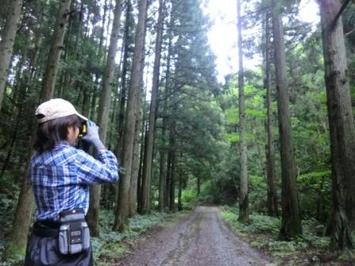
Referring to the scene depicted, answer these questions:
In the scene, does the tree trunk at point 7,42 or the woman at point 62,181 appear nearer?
the woman at point 62,181

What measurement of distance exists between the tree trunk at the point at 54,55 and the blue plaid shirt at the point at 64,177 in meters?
6.42

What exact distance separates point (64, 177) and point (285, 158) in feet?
32.9

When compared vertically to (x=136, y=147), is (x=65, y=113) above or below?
below

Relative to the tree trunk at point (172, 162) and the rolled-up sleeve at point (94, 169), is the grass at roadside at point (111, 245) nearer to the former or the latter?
the rolled-up sleeve at point (94, 169)

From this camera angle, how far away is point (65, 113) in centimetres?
238

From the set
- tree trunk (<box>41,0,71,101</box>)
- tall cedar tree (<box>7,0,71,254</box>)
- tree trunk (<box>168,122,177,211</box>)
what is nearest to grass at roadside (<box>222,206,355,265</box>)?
tall cedar tree (<box>7,0,71,254</box>)

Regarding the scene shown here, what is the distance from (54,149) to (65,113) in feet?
0.74

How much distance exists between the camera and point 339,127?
7.57 meters

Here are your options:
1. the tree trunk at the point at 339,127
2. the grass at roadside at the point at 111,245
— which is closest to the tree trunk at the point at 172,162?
the grass at roadside at the point at 111,245

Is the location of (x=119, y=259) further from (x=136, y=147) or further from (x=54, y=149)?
(x=136, y=147)

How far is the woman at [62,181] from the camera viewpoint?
222 centimetres

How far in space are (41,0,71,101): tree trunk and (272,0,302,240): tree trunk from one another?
17.4 ft

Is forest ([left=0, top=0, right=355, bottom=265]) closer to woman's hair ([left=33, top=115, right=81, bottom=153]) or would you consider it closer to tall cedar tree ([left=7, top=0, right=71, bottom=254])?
tall cedar tree ([left=7, top=0, right=71, bottom=254])

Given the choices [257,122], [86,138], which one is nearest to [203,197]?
[257,122]
